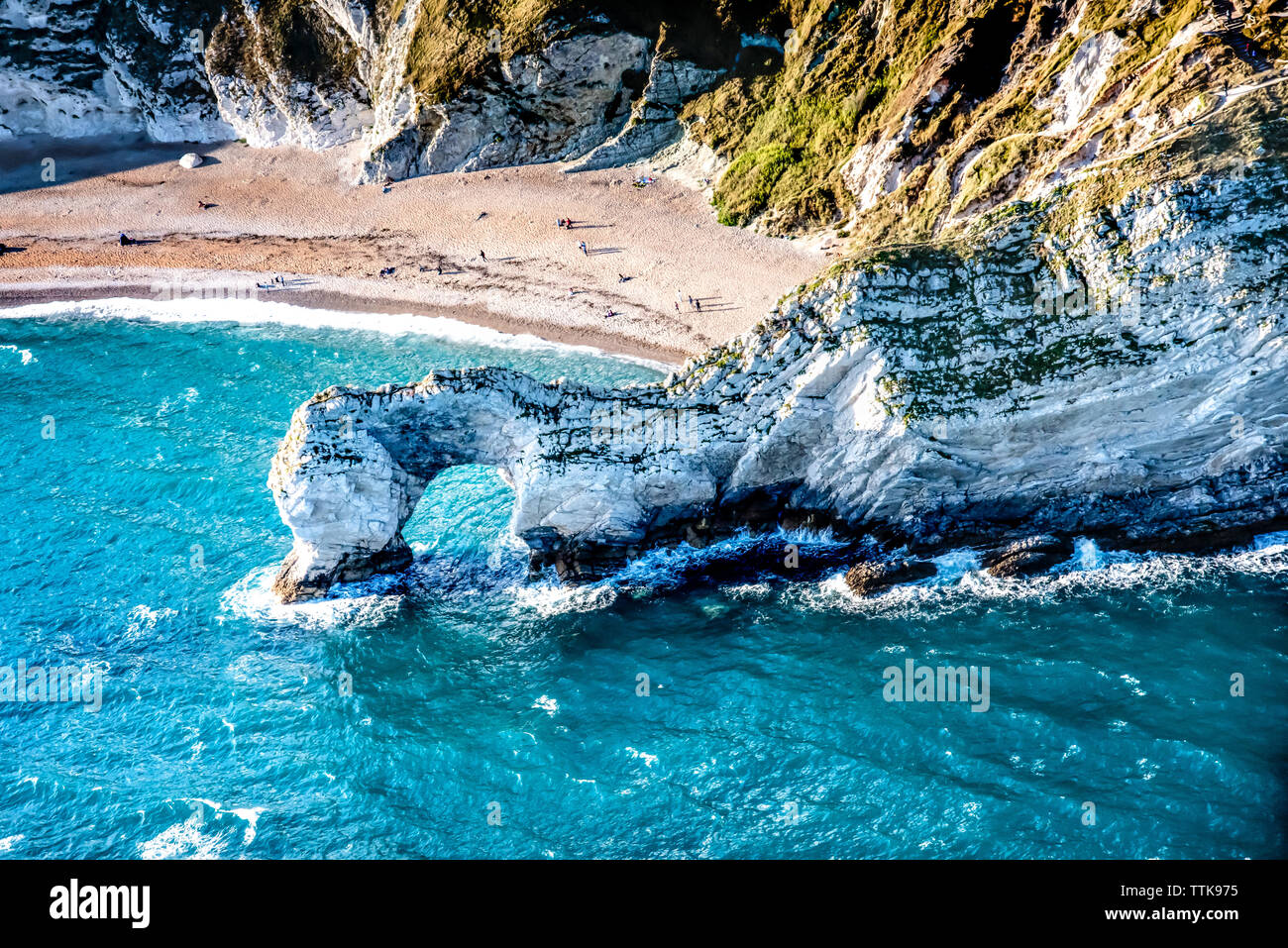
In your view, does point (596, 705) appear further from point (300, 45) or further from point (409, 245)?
point (300, 45)

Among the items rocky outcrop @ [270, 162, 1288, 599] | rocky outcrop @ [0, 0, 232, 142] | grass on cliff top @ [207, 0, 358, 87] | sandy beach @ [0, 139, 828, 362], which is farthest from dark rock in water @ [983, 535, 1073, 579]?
rocky outcrop @ [0, 0, 232, 142]

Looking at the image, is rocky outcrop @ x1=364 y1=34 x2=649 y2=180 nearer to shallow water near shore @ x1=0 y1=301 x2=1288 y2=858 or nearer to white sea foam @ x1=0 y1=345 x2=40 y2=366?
white sea foam @ x1=0 y1=345 x2=40 y2=366

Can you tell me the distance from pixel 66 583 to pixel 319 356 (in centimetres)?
2056

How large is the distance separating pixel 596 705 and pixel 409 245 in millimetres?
42355

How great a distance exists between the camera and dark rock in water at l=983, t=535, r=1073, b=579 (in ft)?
138

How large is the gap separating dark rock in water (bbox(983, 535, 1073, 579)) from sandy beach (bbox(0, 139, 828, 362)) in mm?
22814

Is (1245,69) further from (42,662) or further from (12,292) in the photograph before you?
(12,292)

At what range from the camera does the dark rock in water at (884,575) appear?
42.2 metres

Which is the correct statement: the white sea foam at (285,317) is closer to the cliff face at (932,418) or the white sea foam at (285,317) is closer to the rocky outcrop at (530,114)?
the rocky outcrop at (530,114)

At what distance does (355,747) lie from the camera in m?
37.1

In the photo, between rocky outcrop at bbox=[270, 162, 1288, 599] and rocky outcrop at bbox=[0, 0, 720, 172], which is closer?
rocky outcrop at bbox=[270, 162, 1288, 599]

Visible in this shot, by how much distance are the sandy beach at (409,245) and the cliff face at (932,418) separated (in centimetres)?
1685

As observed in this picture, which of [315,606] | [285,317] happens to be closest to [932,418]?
[315,606]

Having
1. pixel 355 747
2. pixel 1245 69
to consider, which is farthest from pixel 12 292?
pixel 1245 69
